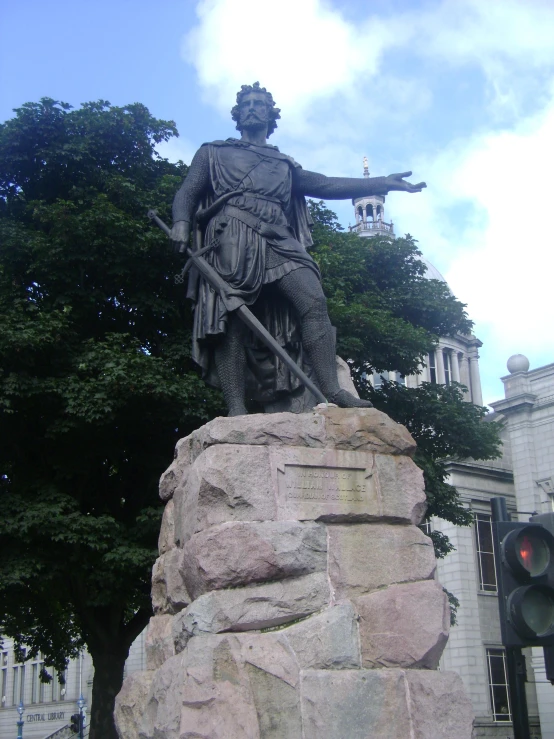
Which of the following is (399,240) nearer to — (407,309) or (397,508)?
(407,309)

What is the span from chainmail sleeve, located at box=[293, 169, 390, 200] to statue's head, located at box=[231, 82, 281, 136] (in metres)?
0.56

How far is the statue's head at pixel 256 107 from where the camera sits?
26.1 ft

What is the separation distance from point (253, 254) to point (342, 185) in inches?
48.9

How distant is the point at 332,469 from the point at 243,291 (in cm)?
175

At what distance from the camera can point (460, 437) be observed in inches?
815

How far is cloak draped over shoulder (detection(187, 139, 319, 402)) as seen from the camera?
7371mm

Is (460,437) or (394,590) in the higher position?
(460,437)

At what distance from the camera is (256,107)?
7.96 m

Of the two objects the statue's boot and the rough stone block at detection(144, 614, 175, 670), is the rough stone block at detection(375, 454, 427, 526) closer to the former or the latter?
the statue's boot

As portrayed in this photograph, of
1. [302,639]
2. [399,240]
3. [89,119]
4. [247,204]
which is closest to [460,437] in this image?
[399,240]

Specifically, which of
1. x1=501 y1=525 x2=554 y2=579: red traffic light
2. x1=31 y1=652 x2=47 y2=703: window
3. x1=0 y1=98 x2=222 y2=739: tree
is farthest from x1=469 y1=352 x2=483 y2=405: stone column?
x1=501 y1=525 x2=554 y2=579: red traffic light

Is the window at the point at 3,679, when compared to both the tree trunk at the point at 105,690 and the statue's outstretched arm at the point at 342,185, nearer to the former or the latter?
the tree trunk at the point at 105,690

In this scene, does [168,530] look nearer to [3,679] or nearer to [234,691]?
[234,691]

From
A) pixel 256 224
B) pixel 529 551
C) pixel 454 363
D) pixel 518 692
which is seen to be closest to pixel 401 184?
pixel 256 224
